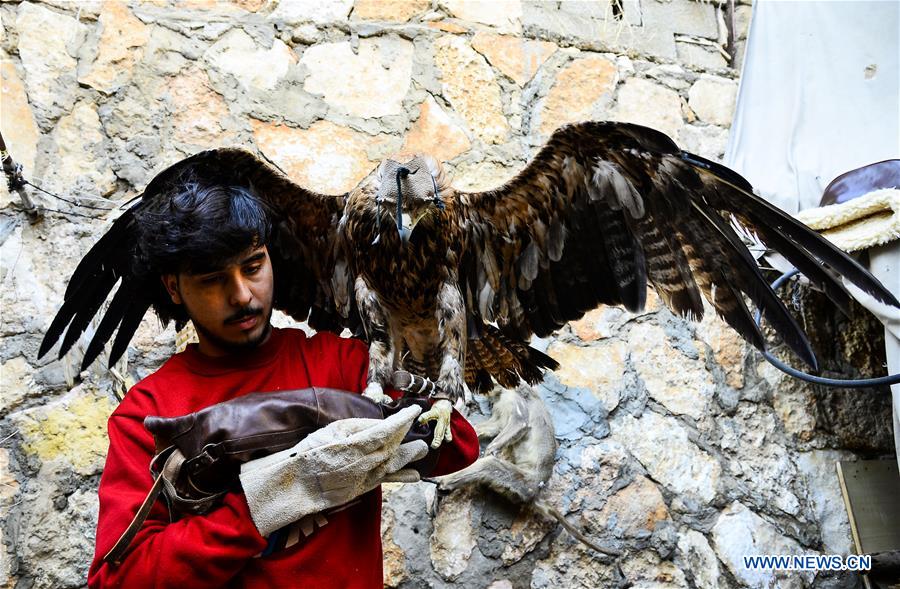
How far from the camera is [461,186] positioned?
3.20 meters

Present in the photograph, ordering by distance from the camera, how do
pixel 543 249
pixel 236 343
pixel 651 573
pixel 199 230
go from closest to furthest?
1. pixel 199 230
2. pixel 236 343
3. pixel 543 249
4. pixel 651 573

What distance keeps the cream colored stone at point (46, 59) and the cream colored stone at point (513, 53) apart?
1.65m

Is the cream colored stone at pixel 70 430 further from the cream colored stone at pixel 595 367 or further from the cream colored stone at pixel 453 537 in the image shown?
the cream colored stone at pixel 595 367

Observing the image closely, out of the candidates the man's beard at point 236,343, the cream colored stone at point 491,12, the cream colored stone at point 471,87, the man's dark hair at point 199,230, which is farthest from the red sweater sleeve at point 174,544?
the cream colored stone at point 491,12

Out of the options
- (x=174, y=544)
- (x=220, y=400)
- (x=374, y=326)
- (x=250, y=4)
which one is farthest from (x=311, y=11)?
(x=174, y=544)

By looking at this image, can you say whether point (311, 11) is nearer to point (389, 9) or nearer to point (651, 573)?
point (389, 9)

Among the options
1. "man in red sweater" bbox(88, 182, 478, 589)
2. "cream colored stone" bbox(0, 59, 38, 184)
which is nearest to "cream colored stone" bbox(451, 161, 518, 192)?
"man in red sweater" bbox(88, 182, 478, 589)

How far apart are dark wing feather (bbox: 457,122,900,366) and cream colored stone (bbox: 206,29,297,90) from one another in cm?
133

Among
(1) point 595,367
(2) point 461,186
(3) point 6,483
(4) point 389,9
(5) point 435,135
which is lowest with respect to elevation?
(1) point 595,367

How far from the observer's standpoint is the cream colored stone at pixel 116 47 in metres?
2.88

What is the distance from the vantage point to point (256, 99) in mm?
3049

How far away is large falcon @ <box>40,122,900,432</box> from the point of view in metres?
1.95

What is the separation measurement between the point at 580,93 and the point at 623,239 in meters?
1.54

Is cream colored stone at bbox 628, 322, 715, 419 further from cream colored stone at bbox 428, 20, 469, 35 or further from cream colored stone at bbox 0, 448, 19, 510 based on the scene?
cream colored stone at bbox 0, 448, 19, 510
